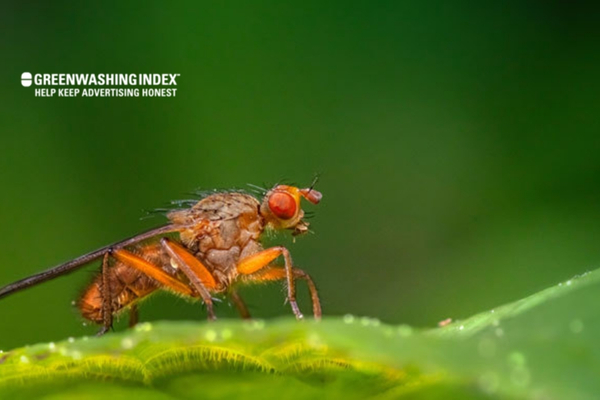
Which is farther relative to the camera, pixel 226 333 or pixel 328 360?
pixel 328 360

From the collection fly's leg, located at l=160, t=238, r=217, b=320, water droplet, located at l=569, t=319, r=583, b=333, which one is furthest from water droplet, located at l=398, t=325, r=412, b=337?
fly's leg, located at l=160, t=238, r=217, b=320

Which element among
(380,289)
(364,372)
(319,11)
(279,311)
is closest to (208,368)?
(364,372)

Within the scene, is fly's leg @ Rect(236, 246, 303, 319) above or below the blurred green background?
below

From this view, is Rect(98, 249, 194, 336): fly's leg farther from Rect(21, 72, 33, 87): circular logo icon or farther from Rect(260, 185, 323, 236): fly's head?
Rect(21, 72, 33, 87): circular logo icon

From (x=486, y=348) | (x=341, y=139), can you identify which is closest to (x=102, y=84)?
(x=341, y=139)

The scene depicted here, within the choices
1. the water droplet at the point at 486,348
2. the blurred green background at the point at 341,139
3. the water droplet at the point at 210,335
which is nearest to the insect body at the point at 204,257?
the blurred green background at the point at 341,139

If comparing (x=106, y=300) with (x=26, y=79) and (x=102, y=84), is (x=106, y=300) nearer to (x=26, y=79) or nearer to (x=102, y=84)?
(x=26, y=79)

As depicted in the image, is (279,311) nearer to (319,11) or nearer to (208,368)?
(319,11)
